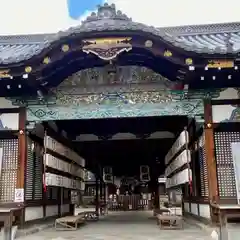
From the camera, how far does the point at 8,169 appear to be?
8.72 m

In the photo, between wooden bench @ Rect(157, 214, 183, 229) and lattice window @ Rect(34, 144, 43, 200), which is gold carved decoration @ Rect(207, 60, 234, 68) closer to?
wooden bench @ Rect(157, 214, 183, 229)

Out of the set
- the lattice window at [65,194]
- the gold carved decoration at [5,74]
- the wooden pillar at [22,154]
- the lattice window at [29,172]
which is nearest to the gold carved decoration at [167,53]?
the gold carved decoration at [5,74]

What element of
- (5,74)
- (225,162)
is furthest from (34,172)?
(225,162)

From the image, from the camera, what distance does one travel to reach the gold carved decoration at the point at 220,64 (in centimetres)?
769

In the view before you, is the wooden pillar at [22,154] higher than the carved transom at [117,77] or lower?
lower

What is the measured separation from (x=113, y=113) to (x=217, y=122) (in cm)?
252

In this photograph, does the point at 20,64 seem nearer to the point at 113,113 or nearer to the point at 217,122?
the point at 113,113

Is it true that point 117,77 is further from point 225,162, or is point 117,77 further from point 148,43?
point 225,162

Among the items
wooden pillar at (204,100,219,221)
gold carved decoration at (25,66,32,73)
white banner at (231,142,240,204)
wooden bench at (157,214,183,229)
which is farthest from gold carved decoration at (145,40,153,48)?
wooden bench at (157,214,183,229)

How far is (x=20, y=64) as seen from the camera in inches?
307

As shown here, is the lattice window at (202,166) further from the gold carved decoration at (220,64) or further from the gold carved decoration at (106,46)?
the gold carved decoration at (106,46)

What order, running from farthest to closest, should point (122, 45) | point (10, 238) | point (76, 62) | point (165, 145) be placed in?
point (165, 145)
point (76, 62)
point (122, 45)
point (10, 238)

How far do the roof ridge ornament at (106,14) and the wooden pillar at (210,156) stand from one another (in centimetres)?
288

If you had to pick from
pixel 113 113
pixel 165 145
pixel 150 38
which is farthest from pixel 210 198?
pixel 165 145
